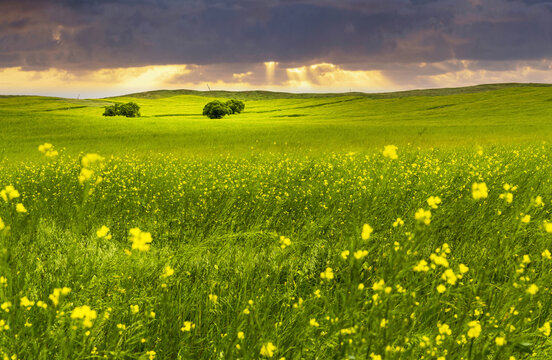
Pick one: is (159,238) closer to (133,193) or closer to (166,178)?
(133,193)

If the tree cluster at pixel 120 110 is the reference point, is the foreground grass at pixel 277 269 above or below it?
below

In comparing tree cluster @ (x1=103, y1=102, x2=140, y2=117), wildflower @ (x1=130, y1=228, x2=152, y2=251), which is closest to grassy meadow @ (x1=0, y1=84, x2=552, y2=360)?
wildflower @ (x1=130, y1=228, x2=152, y2=251)

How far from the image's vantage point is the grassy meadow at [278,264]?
2.00 metres

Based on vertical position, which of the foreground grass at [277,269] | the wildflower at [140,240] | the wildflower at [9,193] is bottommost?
the foreground grass at [277,269]

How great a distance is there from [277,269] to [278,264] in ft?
0.27

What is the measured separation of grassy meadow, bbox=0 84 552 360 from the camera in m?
2.00

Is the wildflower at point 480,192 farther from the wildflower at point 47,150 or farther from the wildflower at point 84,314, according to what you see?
the wildflower at point 47,150

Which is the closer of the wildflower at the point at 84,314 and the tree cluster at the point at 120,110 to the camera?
the wildflower at the point at 84,314

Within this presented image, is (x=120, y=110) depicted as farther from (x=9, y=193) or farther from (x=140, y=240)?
(x=140, y=240)

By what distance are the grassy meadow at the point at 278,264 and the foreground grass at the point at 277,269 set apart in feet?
0.08

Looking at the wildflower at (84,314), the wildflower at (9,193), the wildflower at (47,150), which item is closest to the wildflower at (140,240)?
the wildflower at (84,314)

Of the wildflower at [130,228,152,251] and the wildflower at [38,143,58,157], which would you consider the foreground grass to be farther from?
the wildflower at [38,143,58,157]

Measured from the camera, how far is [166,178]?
898 cm

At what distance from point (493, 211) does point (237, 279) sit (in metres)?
4.03
